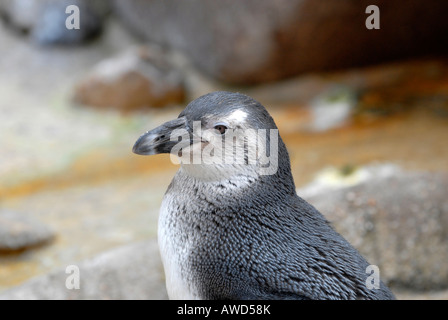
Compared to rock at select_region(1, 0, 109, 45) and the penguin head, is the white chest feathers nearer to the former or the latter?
the penguin head

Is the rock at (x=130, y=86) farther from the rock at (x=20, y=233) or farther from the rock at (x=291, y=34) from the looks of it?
the rock at (x=20, y=233)

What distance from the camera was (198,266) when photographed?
79.7 inches

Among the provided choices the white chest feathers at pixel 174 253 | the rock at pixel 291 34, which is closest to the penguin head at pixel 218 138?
the white chest feathers at pixel 174 253

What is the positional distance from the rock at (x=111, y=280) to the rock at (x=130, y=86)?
14.1 feet

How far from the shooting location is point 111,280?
10.3 feet

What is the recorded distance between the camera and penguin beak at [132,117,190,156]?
190 cm

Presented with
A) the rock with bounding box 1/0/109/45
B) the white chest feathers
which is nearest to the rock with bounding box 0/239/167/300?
the white chest feathers

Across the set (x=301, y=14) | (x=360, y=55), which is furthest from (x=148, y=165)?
(x=360, y=55)

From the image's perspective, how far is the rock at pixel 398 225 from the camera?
3.45 m

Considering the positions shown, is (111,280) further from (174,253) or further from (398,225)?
(398,225)

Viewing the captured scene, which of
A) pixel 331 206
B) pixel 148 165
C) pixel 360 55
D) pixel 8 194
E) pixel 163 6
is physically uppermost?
pixel 163 6

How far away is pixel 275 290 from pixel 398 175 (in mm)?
2246
